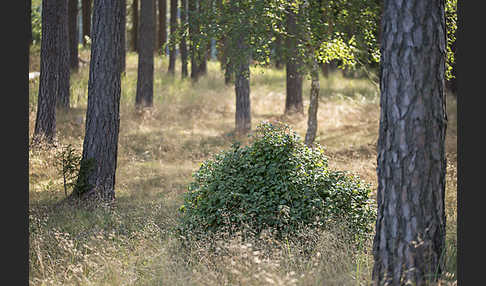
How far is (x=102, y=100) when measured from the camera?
336 inches

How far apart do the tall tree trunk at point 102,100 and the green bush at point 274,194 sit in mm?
3115

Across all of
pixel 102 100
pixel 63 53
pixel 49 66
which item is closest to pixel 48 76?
pixel 49 66

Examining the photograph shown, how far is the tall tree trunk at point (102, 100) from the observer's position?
846 cm

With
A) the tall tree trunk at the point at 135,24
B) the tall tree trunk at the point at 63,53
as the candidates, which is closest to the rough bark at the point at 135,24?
the tall tree trunk at the point at 135,24

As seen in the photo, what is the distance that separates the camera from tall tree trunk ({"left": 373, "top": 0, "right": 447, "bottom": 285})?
3846 millimetres

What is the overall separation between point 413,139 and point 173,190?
663cm

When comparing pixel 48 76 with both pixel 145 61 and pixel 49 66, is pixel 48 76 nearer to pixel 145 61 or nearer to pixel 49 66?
pixel 49 66

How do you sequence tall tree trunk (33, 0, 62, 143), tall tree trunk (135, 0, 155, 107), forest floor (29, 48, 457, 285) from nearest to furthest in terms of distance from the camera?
1. forest floor (29, 48, 457, 285)
2. tall tree trunk (33, 0, 62, 143)
3. tall tree trunk (135, 0, 155, 107)

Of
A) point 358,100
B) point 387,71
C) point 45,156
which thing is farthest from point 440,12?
point 358,100

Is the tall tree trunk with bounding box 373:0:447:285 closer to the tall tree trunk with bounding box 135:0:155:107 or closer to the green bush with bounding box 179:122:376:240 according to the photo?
the green bush with bounding box 179:122:376:240

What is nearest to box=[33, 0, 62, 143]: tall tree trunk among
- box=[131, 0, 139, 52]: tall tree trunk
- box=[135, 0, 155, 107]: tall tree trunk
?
box=[135, 0, 155, 107]: tall tree trunk

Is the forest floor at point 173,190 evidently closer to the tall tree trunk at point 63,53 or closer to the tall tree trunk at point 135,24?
the tall tree trunk at point 63,53

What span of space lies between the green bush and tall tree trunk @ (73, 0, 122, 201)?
311 cm

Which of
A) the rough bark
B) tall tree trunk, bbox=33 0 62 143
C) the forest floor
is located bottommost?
the forest floor
